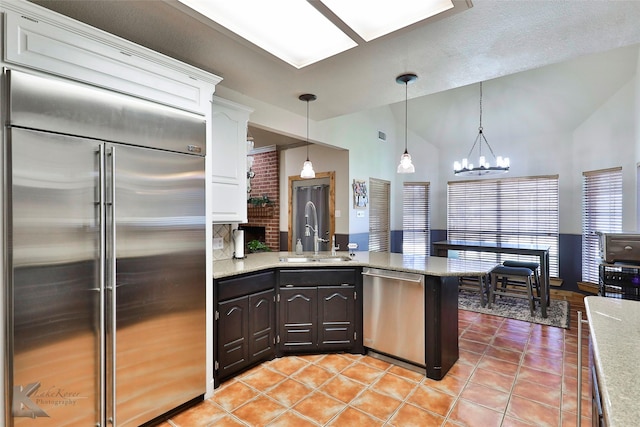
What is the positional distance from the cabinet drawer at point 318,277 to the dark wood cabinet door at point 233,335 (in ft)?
1.46

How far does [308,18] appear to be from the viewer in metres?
1.96

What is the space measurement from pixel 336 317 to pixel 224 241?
1.38 metres

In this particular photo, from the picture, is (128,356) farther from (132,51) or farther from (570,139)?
(570,139)

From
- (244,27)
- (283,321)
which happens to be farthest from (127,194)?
(283,321)

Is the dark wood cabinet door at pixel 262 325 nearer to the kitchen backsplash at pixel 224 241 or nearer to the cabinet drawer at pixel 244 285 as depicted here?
the cabinet drawer at pixel 244 285

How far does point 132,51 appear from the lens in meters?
1.93

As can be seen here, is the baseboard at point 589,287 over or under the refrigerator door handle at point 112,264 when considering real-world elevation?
under

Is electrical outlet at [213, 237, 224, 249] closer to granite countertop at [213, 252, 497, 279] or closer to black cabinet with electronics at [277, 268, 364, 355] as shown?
granite countertop at [213, 252, 497, 279]

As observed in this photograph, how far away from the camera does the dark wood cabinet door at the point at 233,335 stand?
2.53 meters

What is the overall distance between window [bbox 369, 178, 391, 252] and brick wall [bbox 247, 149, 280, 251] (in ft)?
5.90

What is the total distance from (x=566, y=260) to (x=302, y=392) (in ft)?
16.7

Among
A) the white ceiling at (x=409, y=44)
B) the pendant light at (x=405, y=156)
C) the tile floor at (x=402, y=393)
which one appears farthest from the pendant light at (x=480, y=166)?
the tile floor at (x=402, y=393)

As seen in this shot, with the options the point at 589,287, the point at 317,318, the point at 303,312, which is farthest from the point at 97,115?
the point at 589,287

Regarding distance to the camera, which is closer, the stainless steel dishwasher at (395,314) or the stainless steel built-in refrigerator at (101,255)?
the stainless steel built-in refrigerator at (101,255)
